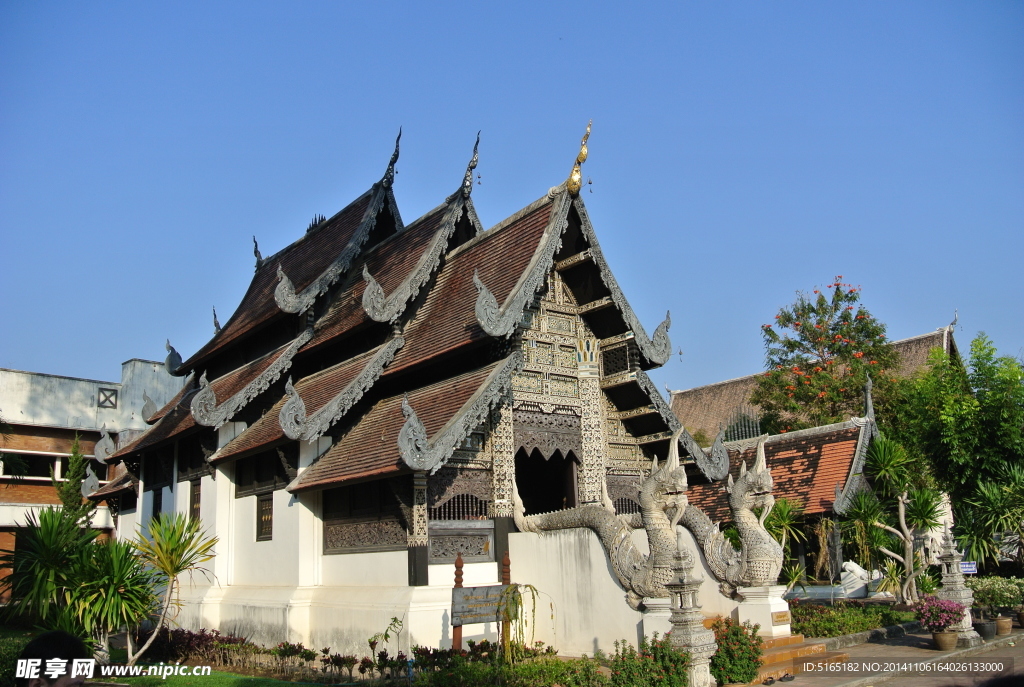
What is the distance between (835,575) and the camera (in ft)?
62.2

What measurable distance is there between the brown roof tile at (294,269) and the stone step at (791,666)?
421 inches

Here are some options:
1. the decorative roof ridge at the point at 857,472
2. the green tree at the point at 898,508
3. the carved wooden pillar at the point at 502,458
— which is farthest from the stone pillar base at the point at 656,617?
the decorative roof ridge at the point at 857,472

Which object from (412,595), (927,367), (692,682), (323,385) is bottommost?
(692,682)

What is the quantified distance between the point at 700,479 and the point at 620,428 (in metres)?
1.90

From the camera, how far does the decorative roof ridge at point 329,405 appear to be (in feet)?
42.8

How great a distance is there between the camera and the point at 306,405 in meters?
15.1

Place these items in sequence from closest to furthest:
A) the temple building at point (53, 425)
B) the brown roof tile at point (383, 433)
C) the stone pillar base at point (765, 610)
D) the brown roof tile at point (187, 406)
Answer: the stone pillar base at point (765, 610), the brown roof tile at point (383, 433), the brown roof tile at point (187, 406), the temple building at point (53, 425)

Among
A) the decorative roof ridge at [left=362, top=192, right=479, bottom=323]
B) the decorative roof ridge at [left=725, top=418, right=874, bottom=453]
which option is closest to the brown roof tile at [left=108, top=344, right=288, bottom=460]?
the decorative roof ridge at [left=362, top=192, right=479, bottom=323]

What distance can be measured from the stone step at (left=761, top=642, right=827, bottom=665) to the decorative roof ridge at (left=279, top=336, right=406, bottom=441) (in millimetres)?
6814

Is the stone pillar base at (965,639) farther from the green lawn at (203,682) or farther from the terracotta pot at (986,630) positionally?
the green lawn at (203,682)

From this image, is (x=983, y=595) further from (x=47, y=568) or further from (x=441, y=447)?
(x=47, y=568)

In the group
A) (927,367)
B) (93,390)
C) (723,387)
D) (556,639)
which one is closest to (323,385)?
(556,639)

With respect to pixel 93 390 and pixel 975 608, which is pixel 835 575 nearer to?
pixel 975 608

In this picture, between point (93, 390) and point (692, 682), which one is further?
point (93, 390)
